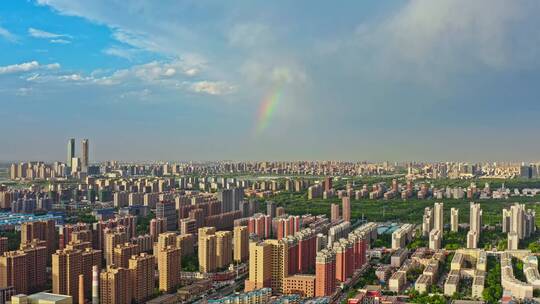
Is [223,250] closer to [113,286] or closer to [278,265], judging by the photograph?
[278,265]

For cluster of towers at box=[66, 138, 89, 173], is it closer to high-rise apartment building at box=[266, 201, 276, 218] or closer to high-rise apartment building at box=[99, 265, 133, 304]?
high-rise apartment building at box=[266, 201, 276, 218]

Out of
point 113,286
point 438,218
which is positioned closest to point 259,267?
point 113,286

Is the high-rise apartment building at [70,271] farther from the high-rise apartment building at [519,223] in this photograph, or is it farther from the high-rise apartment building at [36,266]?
the high-rise apartment building at [519,223]

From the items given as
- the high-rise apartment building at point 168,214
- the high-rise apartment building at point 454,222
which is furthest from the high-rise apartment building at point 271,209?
the high-rise apartment building at point 454,222

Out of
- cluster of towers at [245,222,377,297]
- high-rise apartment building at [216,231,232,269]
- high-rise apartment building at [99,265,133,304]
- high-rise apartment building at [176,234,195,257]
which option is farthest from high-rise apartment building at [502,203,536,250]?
high-rise apartment building at [99,265,133,304]

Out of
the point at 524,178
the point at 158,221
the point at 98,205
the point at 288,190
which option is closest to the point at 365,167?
the point at 524,178
